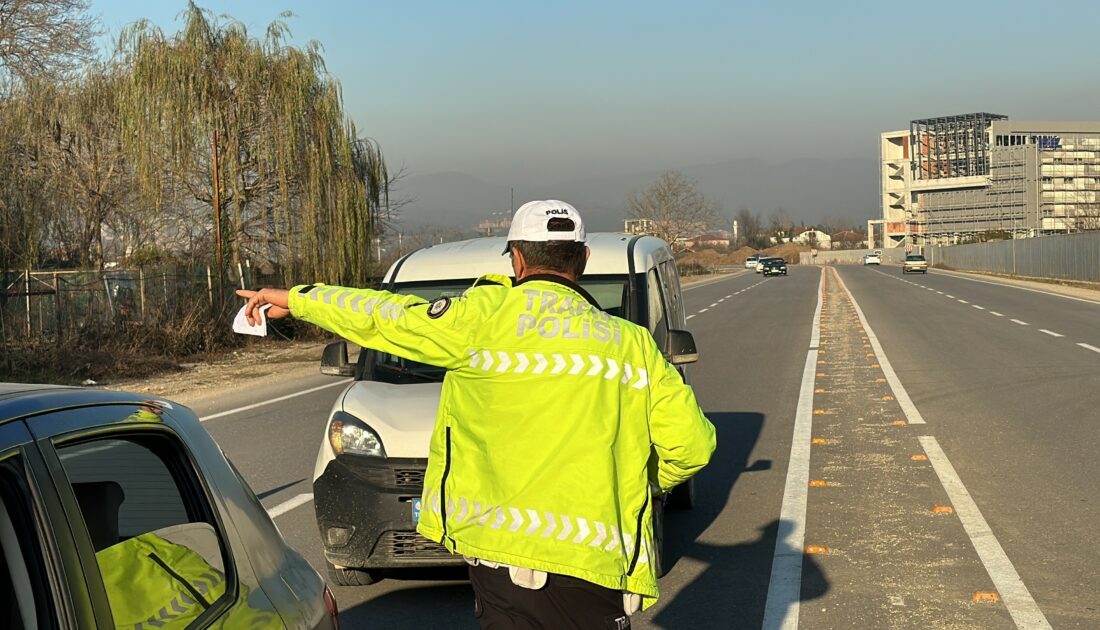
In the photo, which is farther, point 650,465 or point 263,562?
point 650,465

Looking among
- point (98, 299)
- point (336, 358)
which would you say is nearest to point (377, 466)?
point (336, 358)

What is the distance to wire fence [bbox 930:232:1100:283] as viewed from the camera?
4991cm

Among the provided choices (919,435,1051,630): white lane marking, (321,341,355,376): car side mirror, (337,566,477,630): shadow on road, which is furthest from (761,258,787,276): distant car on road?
(337,566,477,630): shadow on road

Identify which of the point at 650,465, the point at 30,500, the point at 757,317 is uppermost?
the point at 30,500

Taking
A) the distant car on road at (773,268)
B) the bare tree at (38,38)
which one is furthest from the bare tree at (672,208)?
the bare tree at (38,38)

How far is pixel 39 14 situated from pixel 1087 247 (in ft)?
137

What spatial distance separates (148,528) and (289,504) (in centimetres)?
579

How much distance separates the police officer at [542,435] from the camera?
2727 mm

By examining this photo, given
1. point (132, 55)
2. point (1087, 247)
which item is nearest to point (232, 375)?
point (132, 55)

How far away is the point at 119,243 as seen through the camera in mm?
36344

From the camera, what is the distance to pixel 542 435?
108 inches

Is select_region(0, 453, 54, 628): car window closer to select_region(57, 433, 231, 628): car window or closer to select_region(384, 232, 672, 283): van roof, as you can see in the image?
select_region(57, 433, 231, 628): car window

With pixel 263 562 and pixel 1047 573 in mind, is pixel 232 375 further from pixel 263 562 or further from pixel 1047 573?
pixel 263 562

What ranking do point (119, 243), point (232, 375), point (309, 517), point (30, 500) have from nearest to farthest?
1. point (30, 500)
2. point (309, 517)
3. point (232, 375)
4. point (119, 243)
